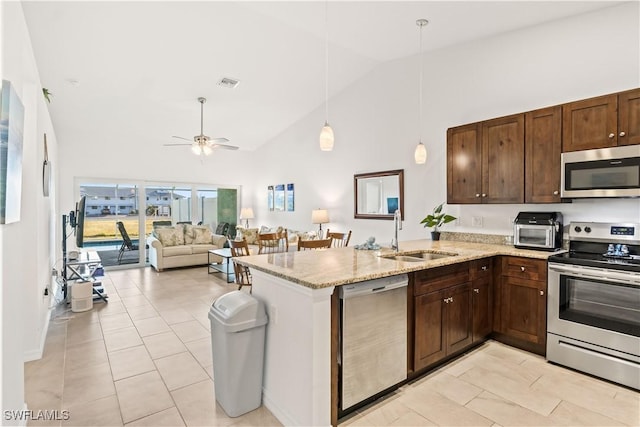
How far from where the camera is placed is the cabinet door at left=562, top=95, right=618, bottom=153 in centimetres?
283

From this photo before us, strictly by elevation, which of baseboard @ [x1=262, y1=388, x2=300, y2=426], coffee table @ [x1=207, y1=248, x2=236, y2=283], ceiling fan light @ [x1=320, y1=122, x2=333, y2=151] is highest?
ceiling fan light @ [x1=320, y1=122, x2=333, y2=151]

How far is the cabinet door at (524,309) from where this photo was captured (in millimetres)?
3009

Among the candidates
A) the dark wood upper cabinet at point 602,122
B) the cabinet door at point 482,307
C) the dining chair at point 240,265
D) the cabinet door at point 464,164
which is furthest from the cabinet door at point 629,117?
the dining chair at point 240,265

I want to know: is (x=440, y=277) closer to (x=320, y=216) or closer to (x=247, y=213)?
(x=320, y=216)

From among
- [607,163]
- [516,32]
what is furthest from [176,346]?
[516,32]

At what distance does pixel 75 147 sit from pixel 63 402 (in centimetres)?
604

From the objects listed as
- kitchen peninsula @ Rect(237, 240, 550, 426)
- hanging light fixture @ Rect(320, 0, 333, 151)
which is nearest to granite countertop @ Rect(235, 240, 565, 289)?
kitchen peninsula @ Rect(237, 240, 550, 426)

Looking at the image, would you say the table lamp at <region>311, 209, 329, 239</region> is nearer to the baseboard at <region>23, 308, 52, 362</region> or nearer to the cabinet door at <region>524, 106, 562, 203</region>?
the cabinet door at <region>524, 106, 562, 203</region>

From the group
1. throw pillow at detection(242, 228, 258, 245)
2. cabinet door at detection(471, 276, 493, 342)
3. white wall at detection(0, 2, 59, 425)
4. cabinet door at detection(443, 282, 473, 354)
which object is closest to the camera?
white wall at detection(0, 2, 59, 425)

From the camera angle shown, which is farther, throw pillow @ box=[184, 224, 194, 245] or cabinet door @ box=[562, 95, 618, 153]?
throw pillow @ box=[184, 224, 194, 245]

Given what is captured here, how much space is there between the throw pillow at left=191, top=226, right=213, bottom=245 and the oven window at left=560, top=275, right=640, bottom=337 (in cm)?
694

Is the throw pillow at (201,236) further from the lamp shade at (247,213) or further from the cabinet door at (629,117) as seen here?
the cabinet door at (629,117)

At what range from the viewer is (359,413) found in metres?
2.23

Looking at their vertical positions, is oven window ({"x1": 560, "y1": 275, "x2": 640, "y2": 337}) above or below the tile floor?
above
